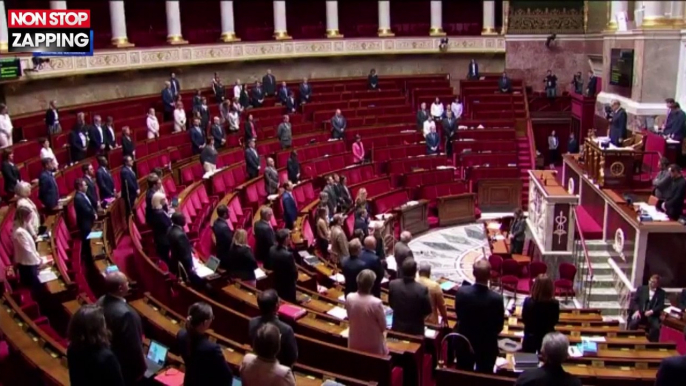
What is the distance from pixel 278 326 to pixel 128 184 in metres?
6.66

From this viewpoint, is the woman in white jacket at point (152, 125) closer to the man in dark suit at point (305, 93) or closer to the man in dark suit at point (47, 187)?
the man in dark suit at point (47, 187)

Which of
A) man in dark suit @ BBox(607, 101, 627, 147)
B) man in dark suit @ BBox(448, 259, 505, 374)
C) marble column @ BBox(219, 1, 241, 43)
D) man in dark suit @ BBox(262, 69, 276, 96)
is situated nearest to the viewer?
man in dark suit @ BBox(448, 259, 505, 374)

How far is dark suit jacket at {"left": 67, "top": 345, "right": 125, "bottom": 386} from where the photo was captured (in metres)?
3.72

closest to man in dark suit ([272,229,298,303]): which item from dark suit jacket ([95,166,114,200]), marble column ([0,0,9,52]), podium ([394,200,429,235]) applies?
dark suit jacket ([95,166,114,200])

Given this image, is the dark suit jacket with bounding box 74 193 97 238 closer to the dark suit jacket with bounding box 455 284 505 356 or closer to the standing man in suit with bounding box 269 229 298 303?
the standing man in suit with bounding box 269 229 298 303

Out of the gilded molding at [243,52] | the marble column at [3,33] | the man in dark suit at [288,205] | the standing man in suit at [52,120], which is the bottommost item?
the man in dark suit at [288,205]

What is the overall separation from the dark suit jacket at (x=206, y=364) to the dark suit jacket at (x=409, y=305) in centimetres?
187

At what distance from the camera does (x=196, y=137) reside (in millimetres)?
14422

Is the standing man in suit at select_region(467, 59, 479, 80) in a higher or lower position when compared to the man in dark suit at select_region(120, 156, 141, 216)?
higher

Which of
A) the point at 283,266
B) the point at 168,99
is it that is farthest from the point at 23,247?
the point at 168,99

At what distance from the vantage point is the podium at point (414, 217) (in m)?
14.4

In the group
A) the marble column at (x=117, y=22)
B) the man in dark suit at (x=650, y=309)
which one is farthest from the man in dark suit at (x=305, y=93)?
the man in dark suit at (x=650, y=309)

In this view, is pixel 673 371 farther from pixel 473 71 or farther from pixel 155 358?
pixel 473 71

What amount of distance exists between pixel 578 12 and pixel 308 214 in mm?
14356
